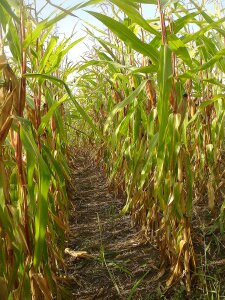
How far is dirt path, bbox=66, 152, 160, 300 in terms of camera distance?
1514 mm

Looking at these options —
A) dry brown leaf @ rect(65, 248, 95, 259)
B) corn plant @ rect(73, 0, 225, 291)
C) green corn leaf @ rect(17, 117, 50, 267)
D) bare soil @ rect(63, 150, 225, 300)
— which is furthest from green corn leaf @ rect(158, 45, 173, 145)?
dry brown leaf @ rect(65, 248, 95, 259)

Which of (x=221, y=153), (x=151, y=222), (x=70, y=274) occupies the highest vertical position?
(x=221, y=153)

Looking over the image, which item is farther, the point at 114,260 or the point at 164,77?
the point at 114,260

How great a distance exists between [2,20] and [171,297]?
3.67 ft

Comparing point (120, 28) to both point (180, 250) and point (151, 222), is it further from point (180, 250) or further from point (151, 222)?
point (151, 222)

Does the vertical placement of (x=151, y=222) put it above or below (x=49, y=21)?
below

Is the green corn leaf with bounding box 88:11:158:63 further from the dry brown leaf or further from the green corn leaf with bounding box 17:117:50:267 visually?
Result: the dry brown leaf

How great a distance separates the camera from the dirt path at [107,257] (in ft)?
4.97

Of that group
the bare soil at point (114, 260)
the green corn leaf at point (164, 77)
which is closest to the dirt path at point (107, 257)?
the bare soil at point (114, 260)

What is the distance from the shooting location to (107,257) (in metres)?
1.83

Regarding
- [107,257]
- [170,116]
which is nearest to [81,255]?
[107,257]

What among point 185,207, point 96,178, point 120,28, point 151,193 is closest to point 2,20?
point 120,28

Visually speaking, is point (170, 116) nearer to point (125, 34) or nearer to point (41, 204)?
point (125, 34)

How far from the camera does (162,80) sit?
3.21 feet
